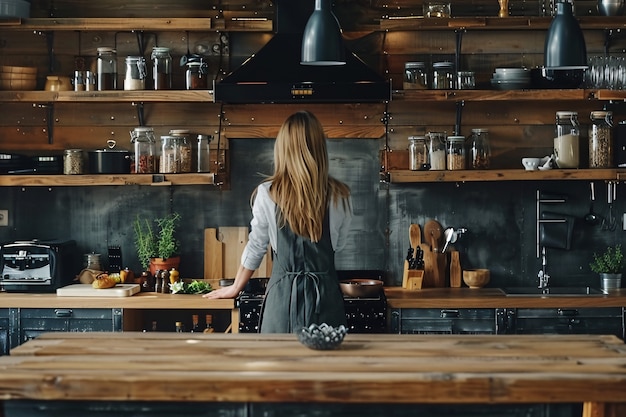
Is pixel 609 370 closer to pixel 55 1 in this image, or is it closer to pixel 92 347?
pixel 92 347

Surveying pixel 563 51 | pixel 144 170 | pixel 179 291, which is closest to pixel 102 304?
pixel 179 291

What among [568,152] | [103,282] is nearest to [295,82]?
[103,282]

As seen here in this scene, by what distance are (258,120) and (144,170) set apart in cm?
80

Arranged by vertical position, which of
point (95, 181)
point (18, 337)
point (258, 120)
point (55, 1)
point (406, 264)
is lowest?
point (18, 337)

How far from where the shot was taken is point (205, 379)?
119 inches

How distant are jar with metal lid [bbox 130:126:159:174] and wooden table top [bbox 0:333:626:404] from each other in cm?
235

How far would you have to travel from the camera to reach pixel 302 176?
4.13 meters

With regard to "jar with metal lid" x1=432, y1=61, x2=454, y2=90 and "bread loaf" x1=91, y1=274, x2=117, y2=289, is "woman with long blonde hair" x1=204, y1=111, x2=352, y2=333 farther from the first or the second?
"jar with metal lid" x1=432, y1=61, x2=454, y2=90

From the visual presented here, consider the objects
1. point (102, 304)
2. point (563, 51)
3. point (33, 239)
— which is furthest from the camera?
point (33, 239)

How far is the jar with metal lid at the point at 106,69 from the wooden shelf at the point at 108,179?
0.56 metres

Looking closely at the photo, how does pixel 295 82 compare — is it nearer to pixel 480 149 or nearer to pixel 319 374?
pixel 480 149

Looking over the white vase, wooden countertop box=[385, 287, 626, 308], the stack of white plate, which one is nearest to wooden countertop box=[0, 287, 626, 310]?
wooden countertop box=[385, 287, 626, 308]

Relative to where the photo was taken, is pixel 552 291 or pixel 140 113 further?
pixel 140 113

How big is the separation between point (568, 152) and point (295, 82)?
1.70 m
